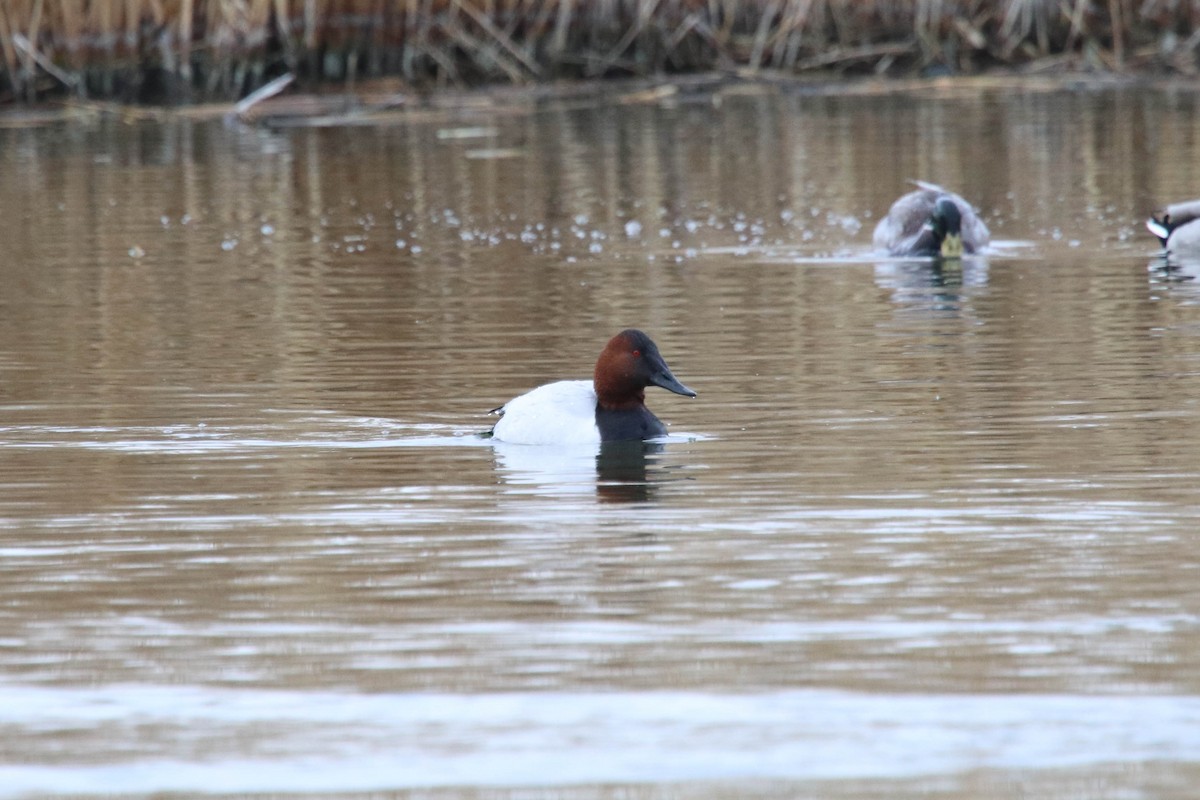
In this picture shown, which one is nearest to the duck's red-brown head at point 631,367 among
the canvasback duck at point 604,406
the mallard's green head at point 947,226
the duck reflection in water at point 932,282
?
the canvasback duck at point 604,406

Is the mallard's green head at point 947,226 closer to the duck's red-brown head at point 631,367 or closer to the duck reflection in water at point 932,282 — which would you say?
the duck reflection in water at point 932,282

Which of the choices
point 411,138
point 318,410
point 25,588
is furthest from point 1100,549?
point 411,138

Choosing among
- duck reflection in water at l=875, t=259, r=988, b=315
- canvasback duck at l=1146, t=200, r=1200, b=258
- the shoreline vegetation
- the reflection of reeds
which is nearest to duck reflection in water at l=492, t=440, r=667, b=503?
duck reflection in water at l=875, t=259, r=988, b=315

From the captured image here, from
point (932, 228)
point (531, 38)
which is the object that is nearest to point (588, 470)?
point (932, 228)

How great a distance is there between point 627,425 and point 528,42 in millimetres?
18948

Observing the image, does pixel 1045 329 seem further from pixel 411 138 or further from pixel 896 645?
pixel 411 138

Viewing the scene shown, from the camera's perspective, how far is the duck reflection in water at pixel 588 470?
829 centimetres

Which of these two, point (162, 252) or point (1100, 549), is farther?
point (162, 252)

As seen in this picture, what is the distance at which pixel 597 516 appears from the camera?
7.71 m

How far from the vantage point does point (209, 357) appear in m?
11.6

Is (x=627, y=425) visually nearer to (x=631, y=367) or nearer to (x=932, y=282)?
(x=631, y=367)

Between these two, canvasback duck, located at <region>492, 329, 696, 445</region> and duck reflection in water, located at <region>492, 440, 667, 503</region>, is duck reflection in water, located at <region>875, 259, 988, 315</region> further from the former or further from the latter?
duck reflection in water, located at <region>492, 440, 667, 503</region>

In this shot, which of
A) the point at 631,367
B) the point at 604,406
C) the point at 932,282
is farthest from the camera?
the point at 932,282

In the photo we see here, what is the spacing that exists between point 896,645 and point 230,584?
204cm
